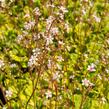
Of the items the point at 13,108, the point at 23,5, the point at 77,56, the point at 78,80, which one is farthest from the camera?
the point at 23,5

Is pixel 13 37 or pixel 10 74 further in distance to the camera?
pixel 13 37

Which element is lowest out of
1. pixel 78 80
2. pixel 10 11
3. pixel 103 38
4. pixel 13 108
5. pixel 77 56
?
pixel 13 108

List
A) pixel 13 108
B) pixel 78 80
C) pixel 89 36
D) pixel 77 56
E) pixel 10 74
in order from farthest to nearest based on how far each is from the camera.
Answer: pixel 89 36, pixel 77 56, pixel 78 80, pixel 10 74, pixel 13 108

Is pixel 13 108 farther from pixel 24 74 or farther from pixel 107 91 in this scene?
pixel 107 91

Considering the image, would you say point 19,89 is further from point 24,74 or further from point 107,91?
point 107,91

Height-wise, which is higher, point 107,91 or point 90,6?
point 90,6

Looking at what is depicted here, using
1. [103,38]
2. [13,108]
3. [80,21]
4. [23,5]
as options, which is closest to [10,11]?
[23,5]
